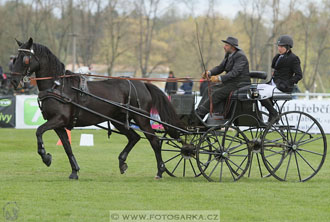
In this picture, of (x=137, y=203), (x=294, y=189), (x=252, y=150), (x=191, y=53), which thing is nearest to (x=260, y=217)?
(x=137, y=203)

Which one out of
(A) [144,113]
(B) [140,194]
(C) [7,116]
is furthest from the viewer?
(C) [7,116]

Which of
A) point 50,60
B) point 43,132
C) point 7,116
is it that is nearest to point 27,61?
point 50,60

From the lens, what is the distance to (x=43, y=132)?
8.77 metres

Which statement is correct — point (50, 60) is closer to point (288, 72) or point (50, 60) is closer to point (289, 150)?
point (288, 72)

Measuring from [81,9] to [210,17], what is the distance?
7.90 m

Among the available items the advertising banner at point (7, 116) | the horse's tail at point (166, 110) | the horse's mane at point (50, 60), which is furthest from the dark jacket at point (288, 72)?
the advertising banner at point (7, 116)

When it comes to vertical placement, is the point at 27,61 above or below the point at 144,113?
above

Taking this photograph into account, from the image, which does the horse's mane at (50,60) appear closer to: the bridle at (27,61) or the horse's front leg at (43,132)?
the bridle at (27,61)

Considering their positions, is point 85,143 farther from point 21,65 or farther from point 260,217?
point 260,217

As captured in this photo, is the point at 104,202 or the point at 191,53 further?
the point at 191,53

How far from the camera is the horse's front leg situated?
28.5ft

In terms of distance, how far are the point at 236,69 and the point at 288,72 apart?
875mm

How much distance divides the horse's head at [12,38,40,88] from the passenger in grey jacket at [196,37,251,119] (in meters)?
2.57

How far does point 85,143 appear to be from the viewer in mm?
15492
